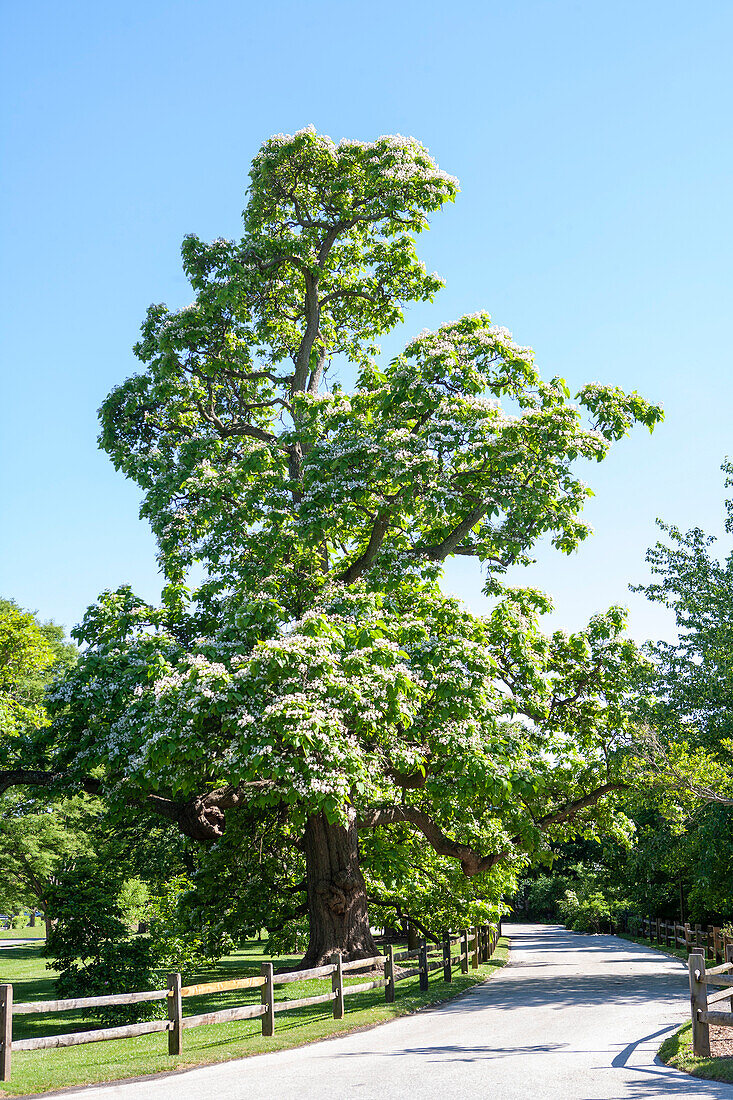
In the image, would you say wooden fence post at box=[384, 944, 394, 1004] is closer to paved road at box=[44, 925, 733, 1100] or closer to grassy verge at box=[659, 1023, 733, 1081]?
paved road at box=[44, 925, 733, 1100]

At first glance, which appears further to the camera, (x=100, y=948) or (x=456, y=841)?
(x=456, y=841)

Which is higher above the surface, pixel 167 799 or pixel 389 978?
pixel 167 799

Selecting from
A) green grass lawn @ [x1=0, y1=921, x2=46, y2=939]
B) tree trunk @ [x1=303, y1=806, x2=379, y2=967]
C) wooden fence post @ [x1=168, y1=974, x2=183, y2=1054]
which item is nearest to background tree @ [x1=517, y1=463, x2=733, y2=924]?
tree trunk @ [x1=303, y1=806, x2=379, y2=967]

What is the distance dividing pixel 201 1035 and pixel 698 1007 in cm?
794

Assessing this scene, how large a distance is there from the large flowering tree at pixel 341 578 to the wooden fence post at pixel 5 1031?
533cm

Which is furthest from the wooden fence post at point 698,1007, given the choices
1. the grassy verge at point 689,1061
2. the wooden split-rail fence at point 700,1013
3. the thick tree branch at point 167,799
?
the thick tree branch at point 167,799

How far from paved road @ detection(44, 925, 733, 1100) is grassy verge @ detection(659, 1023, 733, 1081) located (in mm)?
206

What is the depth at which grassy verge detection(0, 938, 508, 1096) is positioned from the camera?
463 inches

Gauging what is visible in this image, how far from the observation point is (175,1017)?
12984 mm

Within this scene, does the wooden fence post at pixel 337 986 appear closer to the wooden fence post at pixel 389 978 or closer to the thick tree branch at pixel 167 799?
the wooden fence post at pixel 389 978

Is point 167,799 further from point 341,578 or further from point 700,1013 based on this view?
point 700,1013

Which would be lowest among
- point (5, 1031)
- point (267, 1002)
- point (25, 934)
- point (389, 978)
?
point (25, 934)

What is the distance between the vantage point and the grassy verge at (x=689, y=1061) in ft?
34.3

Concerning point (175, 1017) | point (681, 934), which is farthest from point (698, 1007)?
point (681, 934)
